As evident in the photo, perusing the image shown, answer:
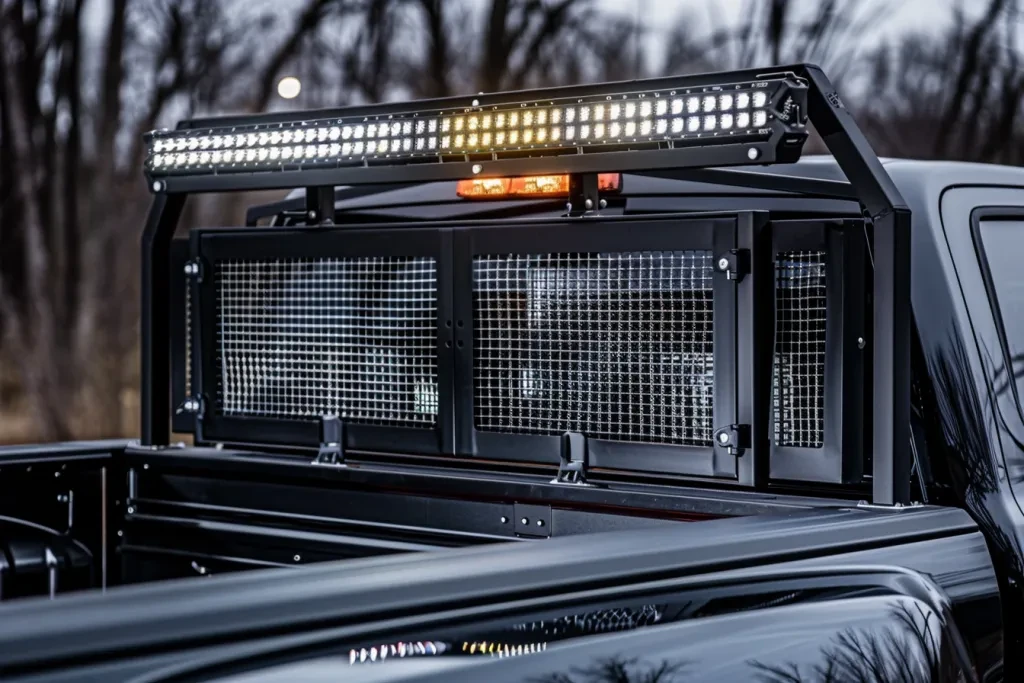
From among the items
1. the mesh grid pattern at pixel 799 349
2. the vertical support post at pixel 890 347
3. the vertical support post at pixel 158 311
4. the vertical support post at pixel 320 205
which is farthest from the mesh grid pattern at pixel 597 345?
the vertical support post at pixel 158 311

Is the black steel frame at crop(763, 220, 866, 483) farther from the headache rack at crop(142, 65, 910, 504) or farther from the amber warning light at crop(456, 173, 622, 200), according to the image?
the amber warning light at crop(456, 173, 622, 200)

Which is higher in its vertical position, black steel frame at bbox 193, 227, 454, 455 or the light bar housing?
the light bar housing

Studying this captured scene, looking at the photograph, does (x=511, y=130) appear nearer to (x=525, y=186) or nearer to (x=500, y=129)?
(x=500, y=129)

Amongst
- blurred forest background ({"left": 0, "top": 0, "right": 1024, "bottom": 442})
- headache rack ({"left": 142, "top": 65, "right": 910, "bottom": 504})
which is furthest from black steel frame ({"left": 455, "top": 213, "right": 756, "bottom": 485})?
blurred forest background ({"left": 0, "top": 0, "right": 1024, "bottom": 442})

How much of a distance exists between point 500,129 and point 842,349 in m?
0.92

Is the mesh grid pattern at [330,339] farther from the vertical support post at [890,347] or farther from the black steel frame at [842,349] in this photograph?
the vertical support post at [890,347]

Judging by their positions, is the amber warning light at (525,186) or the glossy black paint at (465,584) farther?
the amber warning light at (525,186)

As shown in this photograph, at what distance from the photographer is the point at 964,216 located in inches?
125

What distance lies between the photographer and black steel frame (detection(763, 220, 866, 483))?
9.64ft

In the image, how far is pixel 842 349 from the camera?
294 centimetres

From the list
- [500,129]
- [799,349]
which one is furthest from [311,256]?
[799,349]

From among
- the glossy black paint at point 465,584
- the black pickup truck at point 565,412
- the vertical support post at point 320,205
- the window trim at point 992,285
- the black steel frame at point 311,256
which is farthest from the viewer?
the vertical support post at point 320,205

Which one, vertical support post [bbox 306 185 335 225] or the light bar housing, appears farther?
vertical support post [bbox 306 185 335 225]

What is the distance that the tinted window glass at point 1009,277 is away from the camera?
10.2 ft
